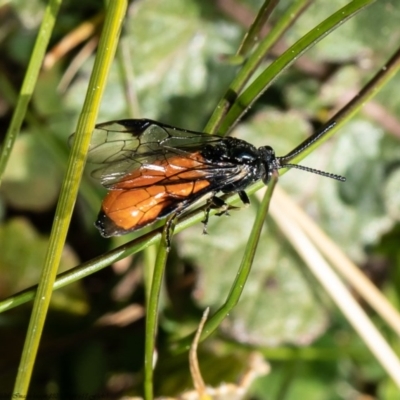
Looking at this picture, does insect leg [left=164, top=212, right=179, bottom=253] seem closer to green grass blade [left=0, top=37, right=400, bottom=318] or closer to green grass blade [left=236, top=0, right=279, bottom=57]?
green grass blade [left=0, top=37, right=400, bottom=318]

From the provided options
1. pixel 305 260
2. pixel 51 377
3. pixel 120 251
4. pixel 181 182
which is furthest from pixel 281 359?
pixel 120 251

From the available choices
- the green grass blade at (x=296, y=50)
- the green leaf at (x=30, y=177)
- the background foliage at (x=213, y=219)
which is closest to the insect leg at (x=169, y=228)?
the green grass blade at (x=296, y=50)

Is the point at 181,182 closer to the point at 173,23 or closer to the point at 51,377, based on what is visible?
the point at 173,23

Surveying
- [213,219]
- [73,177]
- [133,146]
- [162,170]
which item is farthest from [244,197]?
[213,219]

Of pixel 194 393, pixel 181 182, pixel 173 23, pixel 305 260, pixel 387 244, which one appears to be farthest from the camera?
pixel 387 244

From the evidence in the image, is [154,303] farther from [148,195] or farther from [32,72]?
[32,72]

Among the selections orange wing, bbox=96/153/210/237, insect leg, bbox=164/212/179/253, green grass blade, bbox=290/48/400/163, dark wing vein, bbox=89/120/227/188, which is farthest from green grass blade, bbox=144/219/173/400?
green grass blade, bbox=290/48/400/163
